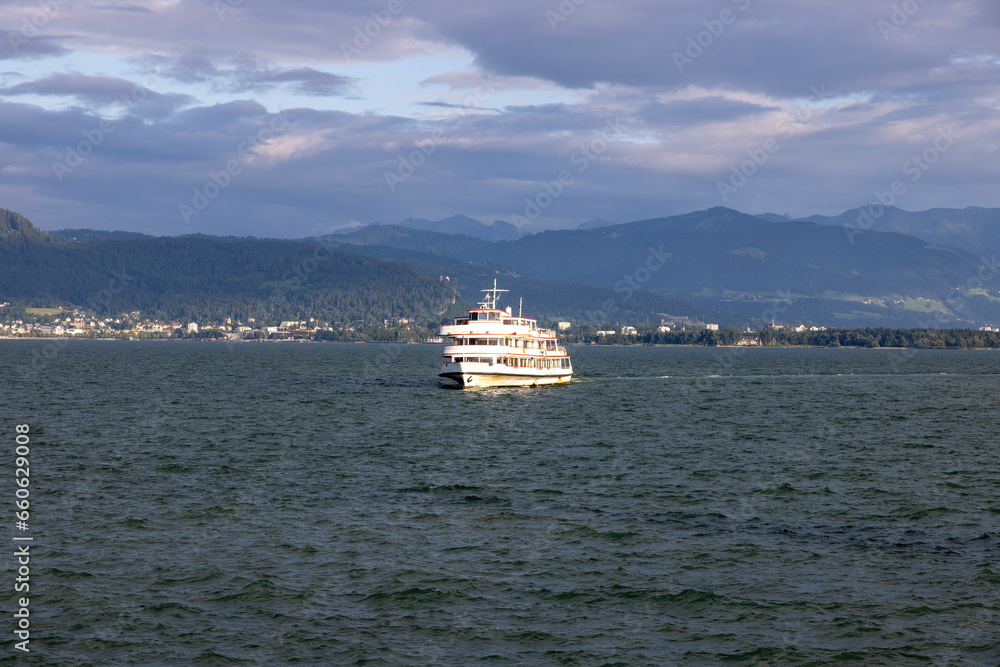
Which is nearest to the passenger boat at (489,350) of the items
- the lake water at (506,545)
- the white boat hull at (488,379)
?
the white boat hull at (488,379)

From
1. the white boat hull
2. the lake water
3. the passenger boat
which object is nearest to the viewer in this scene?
the lake water

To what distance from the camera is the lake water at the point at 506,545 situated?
21750mm

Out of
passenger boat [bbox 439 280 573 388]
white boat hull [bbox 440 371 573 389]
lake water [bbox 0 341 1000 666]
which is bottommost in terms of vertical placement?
lake water [bbox 0 341 1000 666]

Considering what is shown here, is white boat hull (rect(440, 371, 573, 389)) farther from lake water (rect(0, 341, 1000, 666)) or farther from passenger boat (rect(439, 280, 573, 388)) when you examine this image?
lake water (rect(0, 341, 1000, 666))

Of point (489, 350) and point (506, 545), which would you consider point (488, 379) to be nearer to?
point (489, 350)

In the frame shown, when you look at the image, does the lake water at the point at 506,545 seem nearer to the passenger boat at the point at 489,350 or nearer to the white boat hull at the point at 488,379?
the passenger boat at the point at 489,350

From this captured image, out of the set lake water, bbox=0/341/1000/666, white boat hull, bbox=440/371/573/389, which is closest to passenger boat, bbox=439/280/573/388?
white boat hull, bbox=440/371/573/389

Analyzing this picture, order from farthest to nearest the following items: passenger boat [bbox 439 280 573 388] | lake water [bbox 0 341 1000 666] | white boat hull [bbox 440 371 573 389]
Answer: white boat hull [bbox 440 371 573 389] → passenger boat [bbox 439 280 573 388] → lake water [bbox 0 341 1000 666]

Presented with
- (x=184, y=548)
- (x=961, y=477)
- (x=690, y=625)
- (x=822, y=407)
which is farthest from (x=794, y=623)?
(x=822, y=407)

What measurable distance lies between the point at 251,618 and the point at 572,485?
21.8m

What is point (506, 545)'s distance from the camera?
3019 cm

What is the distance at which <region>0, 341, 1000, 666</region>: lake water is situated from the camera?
21750mm

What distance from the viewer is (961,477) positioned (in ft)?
150

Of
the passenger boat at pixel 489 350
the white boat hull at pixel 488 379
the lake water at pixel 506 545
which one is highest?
the passenger boat at pixel 489 350
